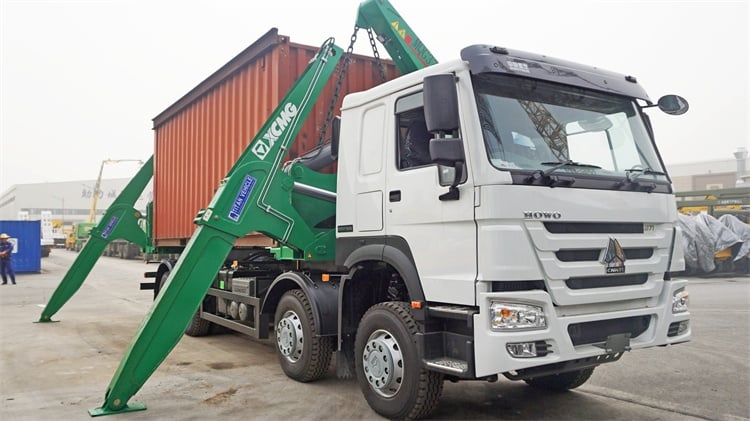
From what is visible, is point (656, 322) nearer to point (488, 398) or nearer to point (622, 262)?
point (622, 262)

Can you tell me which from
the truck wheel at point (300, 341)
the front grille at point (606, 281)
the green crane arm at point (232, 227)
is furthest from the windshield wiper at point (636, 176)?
the truck wheel at point (300, 341)

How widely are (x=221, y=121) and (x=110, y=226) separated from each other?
4.57 meters


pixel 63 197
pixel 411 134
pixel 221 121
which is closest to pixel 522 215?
pixel 411 134

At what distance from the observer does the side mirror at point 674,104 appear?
17.2 feet

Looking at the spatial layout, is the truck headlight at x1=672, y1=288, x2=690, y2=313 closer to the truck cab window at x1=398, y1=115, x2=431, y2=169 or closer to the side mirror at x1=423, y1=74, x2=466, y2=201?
the side mirror at x1=423, y1=74, x2=466, y2=201

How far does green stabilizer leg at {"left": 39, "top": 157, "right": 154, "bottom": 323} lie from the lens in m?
10.8

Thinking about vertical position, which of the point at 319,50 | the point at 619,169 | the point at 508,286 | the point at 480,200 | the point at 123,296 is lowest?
the point at 123,296

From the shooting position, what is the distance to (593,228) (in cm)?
429

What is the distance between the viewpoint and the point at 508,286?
3943 mm

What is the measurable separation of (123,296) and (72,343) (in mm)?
7574

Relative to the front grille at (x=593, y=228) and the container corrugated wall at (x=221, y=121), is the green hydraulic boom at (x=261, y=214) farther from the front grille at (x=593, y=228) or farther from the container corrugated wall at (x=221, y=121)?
the front grille at (x=593, y=228)

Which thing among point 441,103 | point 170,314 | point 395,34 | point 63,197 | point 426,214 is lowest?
point 170,314

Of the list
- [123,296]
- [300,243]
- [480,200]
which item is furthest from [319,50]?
[123,296]

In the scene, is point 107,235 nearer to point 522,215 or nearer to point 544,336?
point 522,215
